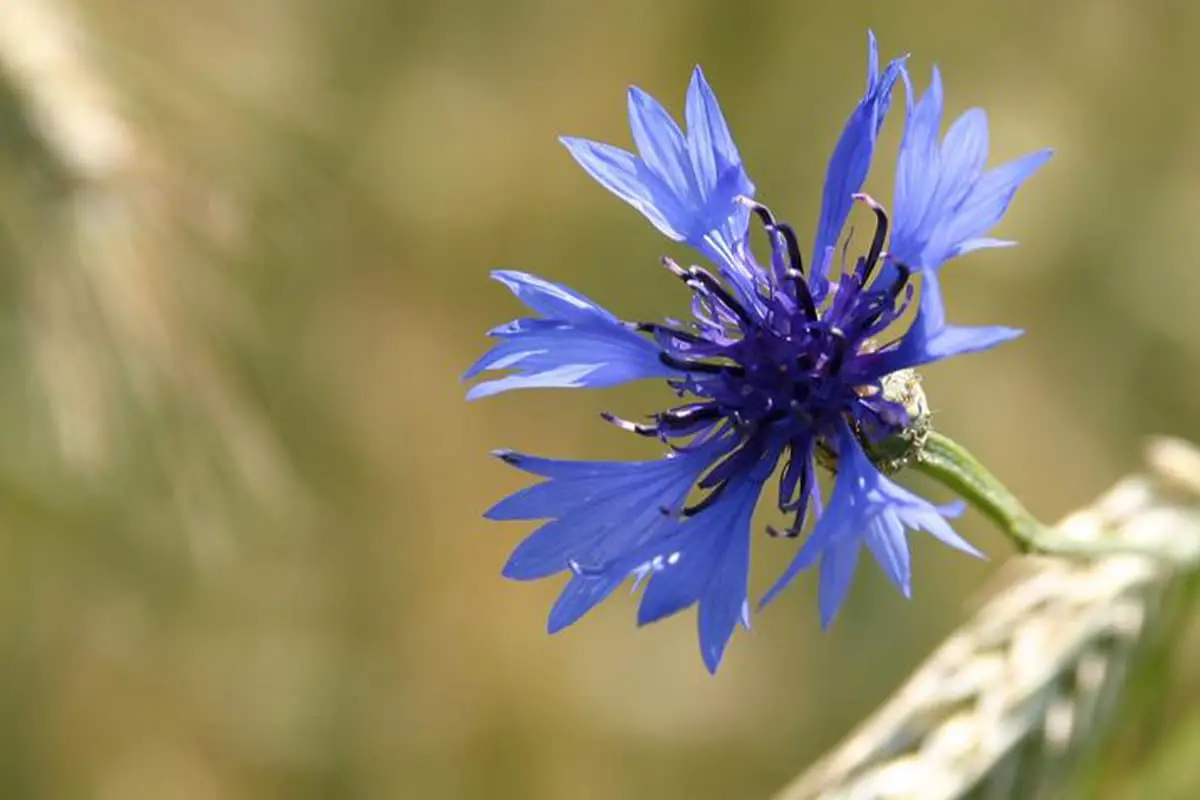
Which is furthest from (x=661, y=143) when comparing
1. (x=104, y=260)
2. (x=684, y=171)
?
(x=104, y=260)

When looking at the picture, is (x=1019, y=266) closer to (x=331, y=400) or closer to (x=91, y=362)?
(x=331, y=400)

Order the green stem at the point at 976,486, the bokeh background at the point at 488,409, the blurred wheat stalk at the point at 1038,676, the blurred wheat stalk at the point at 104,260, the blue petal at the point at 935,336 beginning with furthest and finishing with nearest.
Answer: the bokeh background at the point at 488,409 < the blurred wheat stalk at the point at 104,260 < the blurred wheat stalk at the point at 1038,676 < the green stem at the point at 976,486 < the blue petal at the point at 935,336

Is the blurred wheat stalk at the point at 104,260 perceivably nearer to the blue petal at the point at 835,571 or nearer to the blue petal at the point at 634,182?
the blue petal at the point at 634,182

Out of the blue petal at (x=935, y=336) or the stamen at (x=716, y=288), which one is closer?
the blue petal at (x=935, y=336)

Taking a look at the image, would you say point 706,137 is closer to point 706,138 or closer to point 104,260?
point 706,138

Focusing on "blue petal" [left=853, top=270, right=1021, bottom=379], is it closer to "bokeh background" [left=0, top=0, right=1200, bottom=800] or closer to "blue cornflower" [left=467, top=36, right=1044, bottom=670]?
"blue cornflower" [left=467, top=36, right=1044, bottom=670]

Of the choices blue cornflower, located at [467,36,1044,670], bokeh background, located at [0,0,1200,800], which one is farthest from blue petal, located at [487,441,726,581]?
bokeh background, located at [0,0,1200,800]

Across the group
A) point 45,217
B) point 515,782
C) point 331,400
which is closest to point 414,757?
point 515,782

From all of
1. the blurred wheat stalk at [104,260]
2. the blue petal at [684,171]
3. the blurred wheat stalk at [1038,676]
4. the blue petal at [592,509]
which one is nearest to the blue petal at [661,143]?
the blue petal at [684,171]
